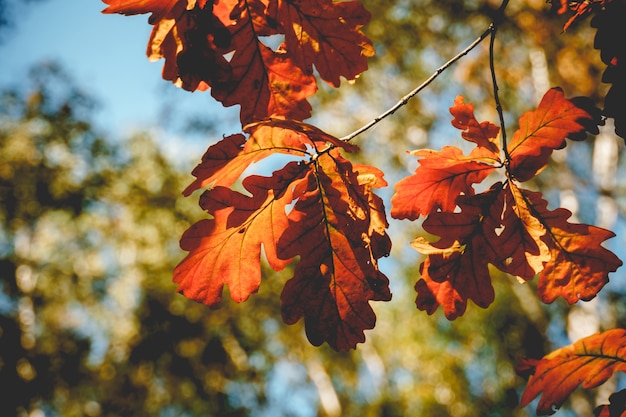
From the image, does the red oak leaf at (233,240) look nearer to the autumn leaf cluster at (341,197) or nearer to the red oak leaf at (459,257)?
the autumn leaf cluster at (341,197)

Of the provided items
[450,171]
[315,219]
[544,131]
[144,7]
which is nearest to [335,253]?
[315,219]

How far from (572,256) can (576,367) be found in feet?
1.18

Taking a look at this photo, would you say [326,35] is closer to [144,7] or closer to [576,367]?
[144,7]

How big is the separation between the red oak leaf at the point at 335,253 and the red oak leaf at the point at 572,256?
418 mm

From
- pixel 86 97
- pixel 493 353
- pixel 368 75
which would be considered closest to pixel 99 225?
pixel 86 97

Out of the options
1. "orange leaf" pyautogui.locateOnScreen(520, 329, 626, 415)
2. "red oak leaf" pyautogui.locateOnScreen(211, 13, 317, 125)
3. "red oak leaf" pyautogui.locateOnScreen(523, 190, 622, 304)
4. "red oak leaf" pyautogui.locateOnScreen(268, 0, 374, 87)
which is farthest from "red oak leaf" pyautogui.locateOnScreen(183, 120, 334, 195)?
"orange leaf" pyautogui.locateOnScreen(520, 329, 626, 415)

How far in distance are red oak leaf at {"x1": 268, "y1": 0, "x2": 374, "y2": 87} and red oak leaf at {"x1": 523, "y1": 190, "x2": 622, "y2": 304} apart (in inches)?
22.8

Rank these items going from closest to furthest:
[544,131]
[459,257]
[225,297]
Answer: [544,131] < [459,257] < [225,297]

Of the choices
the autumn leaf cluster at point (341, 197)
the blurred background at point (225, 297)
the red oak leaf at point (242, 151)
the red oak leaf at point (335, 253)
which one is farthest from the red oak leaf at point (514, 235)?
the blurred background at point (225, 297)

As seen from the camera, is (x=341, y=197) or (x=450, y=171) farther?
(x=450, y=171)

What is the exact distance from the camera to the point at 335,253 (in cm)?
93

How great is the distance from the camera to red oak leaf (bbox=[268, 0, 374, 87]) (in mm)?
1009

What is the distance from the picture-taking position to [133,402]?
9805 millimetres

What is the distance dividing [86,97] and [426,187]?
32.9ft
